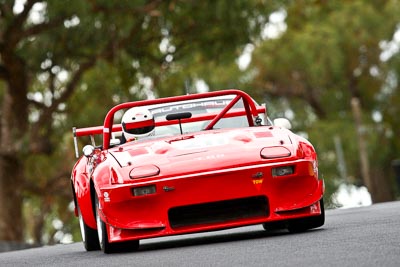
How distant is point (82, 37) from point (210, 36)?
380 cm

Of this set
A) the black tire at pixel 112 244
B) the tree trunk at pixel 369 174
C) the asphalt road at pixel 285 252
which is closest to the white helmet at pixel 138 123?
the black tire at pixel 112 244

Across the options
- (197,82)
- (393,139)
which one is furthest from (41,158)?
(393,139)

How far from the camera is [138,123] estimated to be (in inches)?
470

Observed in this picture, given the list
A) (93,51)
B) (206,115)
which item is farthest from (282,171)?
(93,51)

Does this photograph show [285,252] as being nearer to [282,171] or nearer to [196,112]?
[282,171]

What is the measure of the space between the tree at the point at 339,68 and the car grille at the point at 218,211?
119ft

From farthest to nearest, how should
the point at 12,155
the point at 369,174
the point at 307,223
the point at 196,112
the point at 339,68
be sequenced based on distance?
the point at 369,174
the point at 339,68
the point at 12,155
the point at 196,112
the point at 307,223

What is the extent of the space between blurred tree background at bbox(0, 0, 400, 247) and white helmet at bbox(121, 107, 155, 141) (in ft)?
12.2

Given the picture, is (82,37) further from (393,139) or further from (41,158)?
(393,139)

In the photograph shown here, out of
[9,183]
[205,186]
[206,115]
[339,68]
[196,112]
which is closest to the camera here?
[205,186]

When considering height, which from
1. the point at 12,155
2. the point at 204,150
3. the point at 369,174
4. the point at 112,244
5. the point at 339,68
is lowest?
the point at 369,174

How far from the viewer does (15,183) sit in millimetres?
33000

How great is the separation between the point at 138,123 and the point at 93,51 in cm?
1850

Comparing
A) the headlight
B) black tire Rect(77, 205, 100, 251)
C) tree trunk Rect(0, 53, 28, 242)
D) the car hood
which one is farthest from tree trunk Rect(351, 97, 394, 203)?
the headlight
